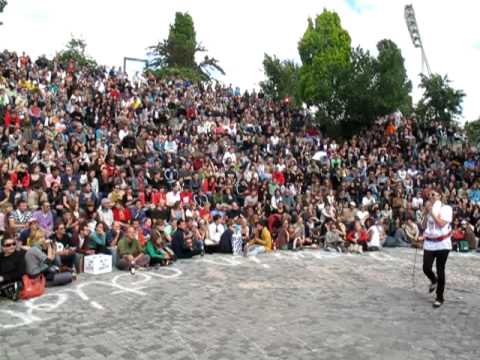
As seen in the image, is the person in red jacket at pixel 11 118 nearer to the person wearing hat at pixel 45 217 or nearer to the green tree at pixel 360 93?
the person wearing hat at pixel 45 217

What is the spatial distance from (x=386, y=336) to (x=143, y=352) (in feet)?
10.7

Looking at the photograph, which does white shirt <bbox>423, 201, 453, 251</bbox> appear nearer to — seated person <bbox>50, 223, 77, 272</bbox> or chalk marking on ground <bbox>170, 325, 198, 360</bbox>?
chalk marking on ground <bbox>170, 325, 198, 360</bbox>

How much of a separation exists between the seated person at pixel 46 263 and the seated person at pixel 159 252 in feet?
7.52

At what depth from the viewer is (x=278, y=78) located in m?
51.5

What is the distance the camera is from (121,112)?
74.4ft

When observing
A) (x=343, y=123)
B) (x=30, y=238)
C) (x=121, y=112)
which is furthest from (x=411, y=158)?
(x=30, y=238)

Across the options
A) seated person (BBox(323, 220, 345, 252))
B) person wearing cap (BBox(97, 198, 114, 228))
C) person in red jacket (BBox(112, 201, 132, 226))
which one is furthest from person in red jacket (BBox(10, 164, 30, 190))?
seated person (BBox(323, 220, 345, 252))

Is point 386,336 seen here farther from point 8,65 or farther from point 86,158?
point 8,65

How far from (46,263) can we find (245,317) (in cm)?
430

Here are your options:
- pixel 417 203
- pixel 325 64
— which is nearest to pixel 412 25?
pixel 325 64

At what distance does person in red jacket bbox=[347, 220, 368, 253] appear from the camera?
52.8 feet

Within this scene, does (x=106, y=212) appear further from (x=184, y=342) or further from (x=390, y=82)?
(x=390, y=82)

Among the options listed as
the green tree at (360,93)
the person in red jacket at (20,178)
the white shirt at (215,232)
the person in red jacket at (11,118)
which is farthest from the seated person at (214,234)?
the green tree at (360,93)

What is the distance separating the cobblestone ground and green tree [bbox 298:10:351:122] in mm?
23959
